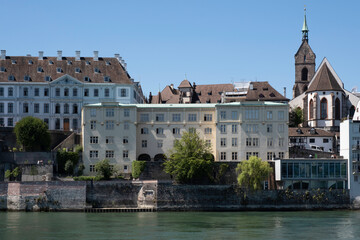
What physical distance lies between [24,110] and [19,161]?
63.0 ft

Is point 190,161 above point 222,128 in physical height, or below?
below

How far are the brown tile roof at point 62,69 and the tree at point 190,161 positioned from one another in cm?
2513

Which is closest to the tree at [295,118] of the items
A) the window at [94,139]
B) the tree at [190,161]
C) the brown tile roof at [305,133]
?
the brown tile roof at [305,133]

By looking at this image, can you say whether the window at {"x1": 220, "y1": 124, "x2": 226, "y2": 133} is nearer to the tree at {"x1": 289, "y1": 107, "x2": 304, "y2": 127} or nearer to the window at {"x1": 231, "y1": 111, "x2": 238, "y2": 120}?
the window at {"x1": 231, "y1": 111, "x2": 238, "y2": 120}

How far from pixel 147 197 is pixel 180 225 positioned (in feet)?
60.2

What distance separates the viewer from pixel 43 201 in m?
94.7

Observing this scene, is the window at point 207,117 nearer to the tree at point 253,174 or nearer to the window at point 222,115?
the window at point 222,115

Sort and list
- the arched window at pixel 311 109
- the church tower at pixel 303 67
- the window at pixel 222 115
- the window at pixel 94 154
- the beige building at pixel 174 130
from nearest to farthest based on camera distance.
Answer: the window at pixel 94 154 < the beige building at pixel 174 130 < the window at pixel 222 115 < the arched window at pixel 311 109 < the church tower at pixel 303 67

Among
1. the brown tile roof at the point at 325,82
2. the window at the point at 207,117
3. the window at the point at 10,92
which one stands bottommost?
the window at the point at 207,117

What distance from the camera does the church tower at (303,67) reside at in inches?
6437

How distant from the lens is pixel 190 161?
97.3 metres

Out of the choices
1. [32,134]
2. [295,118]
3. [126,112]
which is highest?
[295,118]

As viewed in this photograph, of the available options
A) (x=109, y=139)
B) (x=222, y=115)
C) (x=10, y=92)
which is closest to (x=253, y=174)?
(x=222, y=115)

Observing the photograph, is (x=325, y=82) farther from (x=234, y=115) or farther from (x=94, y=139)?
(x=94, y=139)
